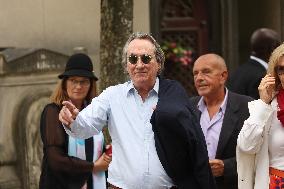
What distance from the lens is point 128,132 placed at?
4410mm

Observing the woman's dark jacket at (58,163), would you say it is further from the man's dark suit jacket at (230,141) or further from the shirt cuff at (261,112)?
the shirt cuff at (261,112)

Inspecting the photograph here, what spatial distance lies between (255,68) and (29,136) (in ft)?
7.75

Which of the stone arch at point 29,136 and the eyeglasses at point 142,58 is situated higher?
the eyeglasses at point 142,58

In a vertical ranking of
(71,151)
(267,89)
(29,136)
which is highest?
(267,89)

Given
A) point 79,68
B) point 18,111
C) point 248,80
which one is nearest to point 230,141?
point 79,68

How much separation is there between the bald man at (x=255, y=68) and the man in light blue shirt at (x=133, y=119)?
2.45 metres

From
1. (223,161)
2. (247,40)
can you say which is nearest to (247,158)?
(223,161)

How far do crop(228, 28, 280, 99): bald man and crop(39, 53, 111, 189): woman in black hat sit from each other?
1.72 meters

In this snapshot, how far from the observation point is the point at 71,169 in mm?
5523

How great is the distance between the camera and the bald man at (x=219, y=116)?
5.35 m

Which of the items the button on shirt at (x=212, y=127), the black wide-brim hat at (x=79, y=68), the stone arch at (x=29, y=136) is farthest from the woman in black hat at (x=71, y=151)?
the stone arch at (x=29, y=136)

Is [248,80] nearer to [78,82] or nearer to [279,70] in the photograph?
[78,82]

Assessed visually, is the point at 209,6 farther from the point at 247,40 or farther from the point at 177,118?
the point at 177,118

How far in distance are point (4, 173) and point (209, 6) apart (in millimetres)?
4153
